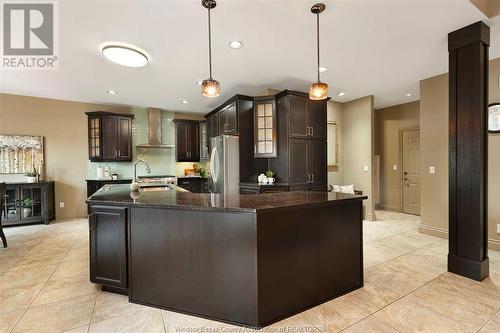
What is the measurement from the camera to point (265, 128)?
4.54 meters

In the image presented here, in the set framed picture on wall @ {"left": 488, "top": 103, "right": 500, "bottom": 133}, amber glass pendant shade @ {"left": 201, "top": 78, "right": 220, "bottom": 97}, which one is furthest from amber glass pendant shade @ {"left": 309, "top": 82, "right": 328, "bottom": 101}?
framed picture on wall @ {"left": 488, "top": 103, "right": 500, "bottom": 133}

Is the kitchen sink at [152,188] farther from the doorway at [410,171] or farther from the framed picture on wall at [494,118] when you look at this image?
the doorway at [410,171]

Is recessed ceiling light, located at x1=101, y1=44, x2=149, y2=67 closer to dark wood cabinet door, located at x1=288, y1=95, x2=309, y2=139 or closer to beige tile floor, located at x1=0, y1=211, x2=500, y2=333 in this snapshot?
dark wood cabinet door, located at x1=288, y1=95, x2=309, y2=139

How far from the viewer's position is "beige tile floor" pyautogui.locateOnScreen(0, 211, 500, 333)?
5.96 ft

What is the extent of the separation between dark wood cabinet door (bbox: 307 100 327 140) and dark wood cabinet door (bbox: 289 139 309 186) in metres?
0.29

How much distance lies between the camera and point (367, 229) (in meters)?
4.56

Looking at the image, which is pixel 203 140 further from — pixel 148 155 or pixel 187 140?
pixel 148 155

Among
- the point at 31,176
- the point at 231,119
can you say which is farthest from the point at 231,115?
the point at 31,176

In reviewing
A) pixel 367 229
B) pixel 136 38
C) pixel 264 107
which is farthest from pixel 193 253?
pixel 367 229

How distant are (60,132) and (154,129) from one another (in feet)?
6.45

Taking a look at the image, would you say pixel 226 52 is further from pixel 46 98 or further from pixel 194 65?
pixel 46 98

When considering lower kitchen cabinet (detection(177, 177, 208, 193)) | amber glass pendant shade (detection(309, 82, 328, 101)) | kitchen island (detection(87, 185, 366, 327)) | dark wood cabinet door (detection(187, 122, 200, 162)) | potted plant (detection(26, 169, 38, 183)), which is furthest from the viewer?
dark wood cabinet door (detection(187, 122, 200, 162))

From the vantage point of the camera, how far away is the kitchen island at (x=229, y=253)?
180cm

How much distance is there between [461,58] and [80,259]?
5103mm
